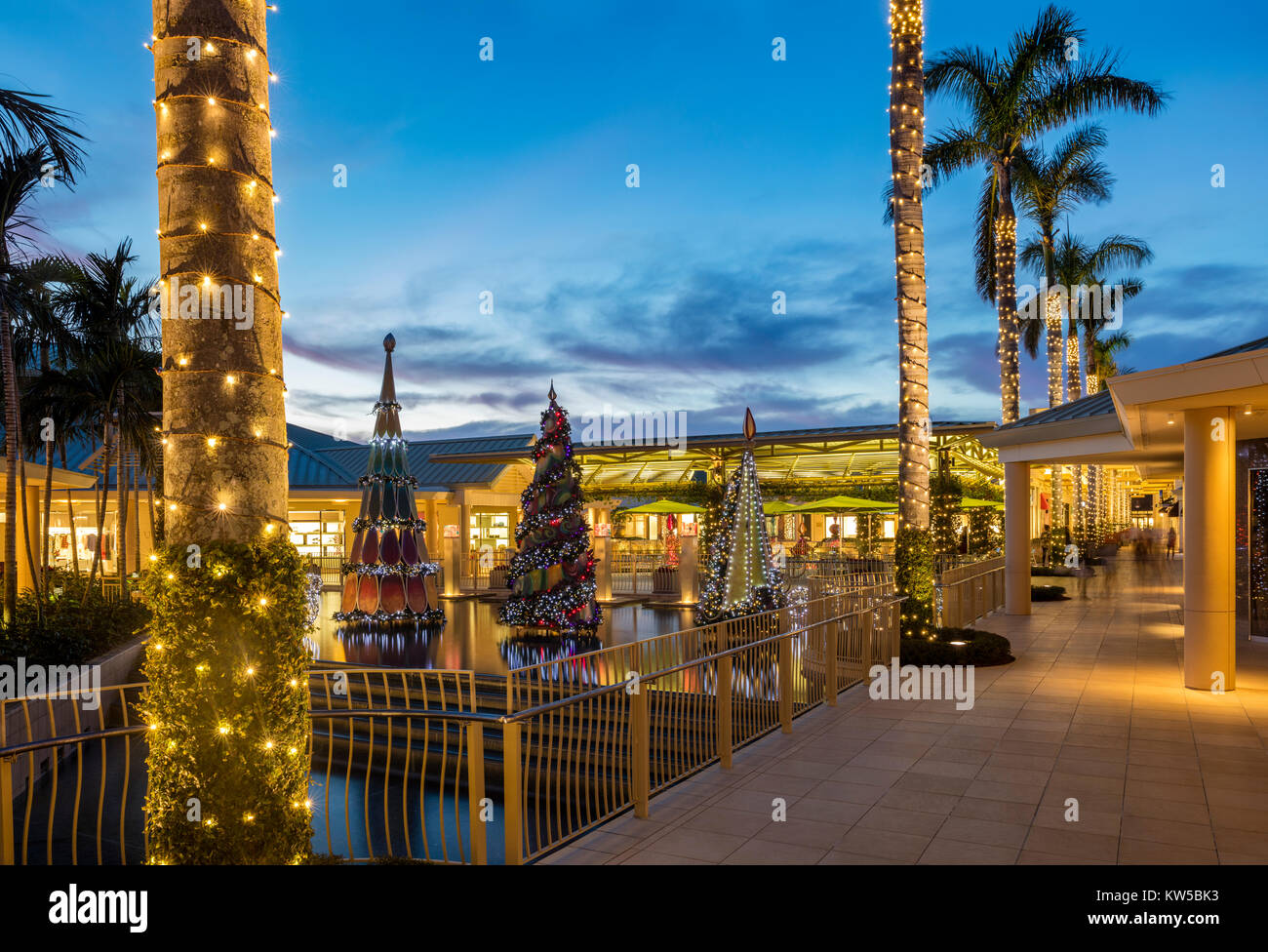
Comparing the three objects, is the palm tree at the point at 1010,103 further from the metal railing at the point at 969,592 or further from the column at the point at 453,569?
the column at the point at 453,569

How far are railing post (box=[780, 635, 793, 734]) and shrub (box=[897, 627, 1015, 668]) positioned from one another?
369 centimetres

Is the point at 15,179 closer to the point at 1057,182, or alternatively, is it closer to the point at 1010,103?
the point at 1010,103

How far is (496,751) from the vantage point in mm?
9445

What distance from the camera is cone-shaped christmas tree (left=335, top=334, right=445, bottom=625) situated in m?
17.6

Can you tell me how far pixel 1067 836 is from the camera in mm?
5289

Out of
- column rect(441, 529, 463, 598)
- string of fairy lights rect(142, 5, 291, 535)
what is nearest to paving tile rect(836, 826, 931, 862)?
string of fairy lights rect(142, 5, 291, 535)

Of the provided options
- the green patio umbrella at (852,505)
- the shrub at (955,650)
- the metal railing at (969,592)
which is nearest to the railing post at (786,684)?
the shrub at (955,650)

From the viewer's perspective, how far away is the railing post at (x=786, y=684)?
8.21 metres

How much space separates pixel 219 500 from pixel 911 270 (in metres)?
10.2

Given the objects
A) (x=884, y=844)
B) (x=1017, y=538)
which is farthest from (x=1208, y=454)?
(x=1017, y=538)

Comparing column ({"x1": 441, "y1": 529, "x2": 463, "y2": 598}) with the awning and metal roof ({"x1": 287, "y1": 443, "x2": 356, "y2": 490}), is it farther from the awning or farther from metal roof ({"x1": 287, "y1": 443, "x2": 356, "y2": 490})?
metal roof ({"x1": 287, "y1": 443, "x2": 356, "y2": 490})

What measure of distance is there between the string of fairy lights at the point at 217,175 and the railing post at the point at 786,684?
5292 mm
